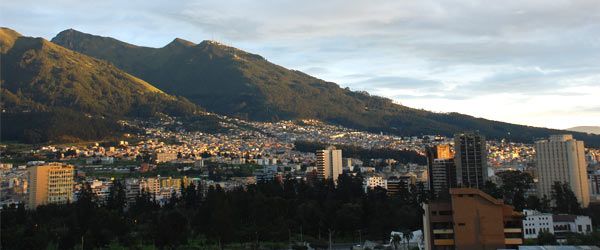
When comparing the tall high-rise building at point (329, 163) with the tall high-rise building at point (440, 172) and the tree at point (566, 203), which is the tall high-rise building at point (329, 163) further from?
the tree at point (566, 203)

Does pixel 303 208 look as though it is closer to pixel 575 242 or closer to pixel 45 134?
pixel 575 242

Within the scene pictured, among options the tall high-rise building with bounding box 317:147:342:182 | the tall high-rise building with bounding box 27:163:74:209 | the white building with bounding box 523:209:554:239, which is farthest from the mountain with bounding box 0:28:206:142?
the white building with bounding box 523:209:554:239

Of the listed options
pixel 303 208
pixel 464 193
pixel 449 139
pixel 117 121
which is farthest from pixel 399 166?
pixel 464 193

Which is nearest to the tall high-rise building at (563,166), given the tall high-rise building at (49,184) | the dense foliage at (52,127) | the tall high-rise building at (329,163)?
the tall high-rise building at (329,163)

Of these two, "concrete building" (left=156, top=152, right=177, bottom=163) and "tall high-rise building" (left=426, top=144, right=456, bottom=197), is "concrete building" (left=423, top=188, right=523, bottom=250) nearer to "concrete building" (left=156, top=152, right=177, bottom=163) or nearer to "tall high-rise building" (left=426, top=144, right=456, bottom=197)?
"tall high-rise building" (left=426, top=144, right=456, bottom=197)

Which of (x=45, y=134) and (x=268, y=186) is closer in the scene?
(x=268, y=186)

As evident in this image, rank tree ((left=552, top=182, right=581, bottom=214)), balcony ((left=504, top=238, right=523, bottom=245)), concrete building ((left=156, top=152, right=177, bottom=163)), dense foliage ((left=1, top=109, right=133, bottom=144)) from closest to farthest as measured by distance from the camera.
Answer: balcony ((left=504, top=238, right=523, bottom=245))
tree ((left=552, top=182, right=581, bottom=214))
concrete building ((left=156, top=152, right=177, bottom=163))
dense foliage ((left=1, top=109, right=133, bottom=144))
